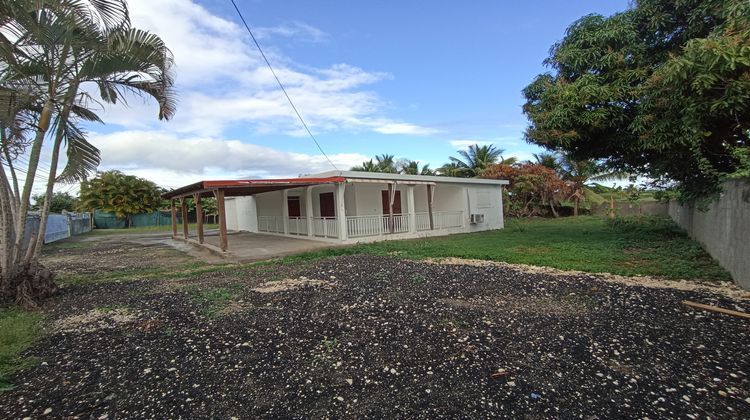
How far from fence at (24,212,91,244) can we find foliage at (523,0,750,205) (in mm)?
16991

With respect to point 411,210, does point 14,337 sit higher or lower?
lower

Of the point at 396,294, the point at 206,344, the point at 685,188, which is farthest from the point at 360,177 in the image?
the point at 206,344

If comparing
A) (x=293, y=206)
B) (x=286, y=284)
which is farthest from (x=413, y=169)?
(x=286, y=284)

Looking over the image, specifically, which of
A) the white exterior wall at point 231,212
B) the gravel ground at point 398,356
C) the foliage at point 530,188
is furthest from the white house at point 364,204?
the gravel ground at point 398,356

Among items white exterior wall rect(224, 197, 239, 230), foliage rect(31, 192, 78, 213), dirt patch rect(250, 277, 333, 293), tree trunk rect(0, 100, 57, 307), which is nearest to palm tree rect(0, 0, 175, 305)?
tree trunk rect(0, 100, 57, 307)

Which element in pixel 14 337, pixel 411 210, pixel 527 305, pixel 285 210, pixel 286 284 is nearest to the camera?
pixel 14 337

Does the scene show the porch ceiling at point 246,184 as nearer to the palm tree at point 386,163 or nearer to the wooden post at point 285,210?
the wooden post at point 285,210

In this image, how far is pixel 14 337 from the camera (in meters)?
3.98

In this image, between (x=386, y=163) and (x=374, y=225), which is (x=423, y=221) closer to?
(x=374, y=225)

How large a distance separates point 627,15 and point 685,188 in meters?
4.24

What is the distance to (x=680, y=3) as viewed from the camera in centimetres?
764

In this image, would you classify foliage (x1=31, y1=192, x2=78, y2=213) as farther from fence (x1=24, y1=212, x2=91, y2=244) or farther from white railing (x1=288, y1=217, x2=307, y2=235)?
white railing (x1=288, y1=217, x2=307, y2=235)

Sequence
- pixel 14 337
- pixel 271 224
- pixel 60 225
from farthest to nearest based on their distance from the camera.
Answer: pixel 60 225 → pixel 271 224 → pixel 14 337

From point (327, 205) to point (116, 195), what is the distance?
2332 centimetres
